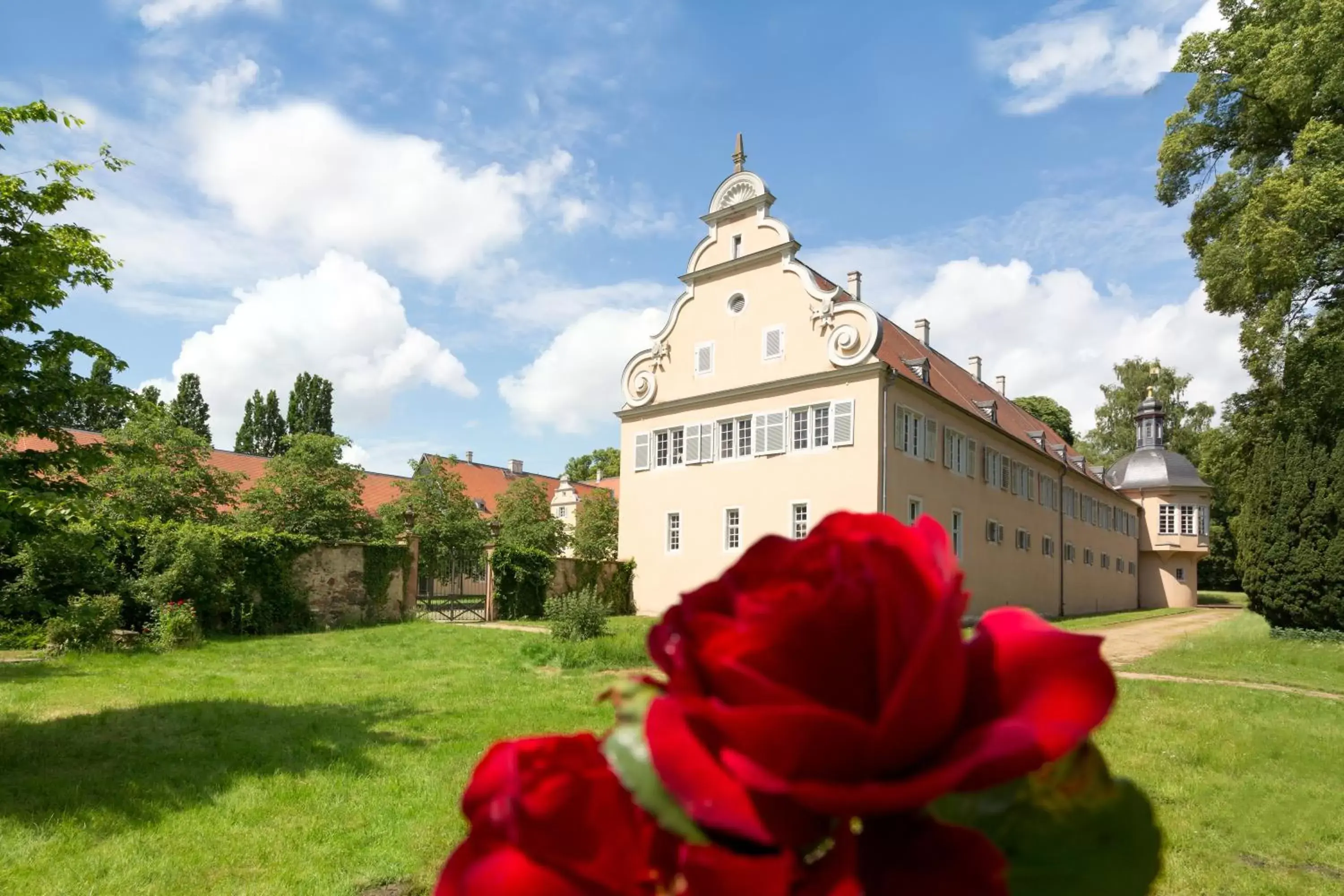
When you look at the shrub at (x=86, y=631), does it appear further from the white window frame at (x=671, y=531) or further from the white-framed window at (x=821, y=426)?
the white-framed window at (x=821, y=426)

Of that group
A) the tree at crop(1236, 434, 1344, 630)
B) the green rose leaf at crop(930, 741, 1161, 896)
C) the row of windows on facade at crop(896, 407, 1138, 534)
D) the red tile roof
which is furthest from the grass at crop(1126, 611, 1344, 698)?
the red tile roof

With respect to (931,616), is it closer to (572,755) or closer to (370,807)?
(572,755)

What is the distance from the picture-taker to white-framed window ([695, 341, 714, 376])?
1022 inches

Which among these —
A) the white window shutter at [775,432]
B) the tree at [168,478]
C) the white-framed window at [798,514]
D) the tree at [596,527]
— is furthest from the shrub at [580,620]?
the tree at [596,527]

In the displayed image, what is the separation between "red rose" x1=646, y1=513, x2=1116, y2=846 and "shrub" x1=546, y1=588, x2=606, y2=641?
15590mm

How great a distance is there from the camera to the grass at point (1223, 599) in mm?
44312

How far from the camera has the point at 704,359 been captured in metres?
26.1

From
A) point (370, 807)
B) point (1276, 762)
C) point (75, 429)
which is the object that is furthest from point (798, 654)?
point (75, 429)

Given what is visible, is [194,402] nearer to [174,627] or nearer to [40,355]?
[174,627]

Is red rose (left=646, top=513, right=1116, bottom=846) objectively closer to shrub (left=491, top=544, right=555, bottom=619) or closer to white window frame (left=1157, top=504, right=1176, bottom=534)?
shrub (left=491, top=544, right=555, bottom=619)

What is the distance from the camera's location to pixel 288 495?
2883 centimetres

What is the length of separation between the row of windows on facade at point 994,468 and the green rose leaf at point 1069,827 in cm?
2324

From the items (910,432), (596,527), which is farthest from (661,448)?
(910,432)

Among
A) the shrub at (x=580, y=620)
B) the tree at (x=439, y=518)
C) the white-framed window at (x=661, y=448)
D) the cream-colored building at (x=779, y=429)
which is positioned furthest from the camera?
the tree at (x=439, y=518)
